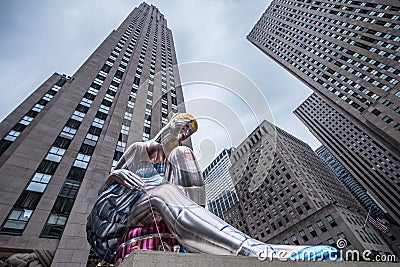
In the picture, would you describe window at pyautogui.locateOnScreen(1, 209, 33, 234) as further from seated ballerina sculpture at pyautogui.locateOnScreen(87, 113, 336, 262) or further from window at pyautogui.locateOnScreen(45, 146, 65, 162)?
seated ballerina sculpture at pyautogui.locateOnScreen(87, 113, 336, 262)

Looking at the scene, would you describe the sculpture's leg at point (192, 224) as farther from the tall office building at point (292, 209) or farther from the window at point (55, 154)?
the tall office building at point (292, 209)

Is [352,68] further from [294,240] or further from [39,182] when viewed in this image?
[39,182]

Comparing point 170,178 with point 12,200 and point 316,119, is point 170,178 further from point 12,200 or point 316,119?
point 316,119

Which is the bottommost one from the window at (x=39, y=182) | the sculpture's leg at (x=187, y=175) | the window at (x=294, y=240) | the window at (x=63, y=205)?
the sculpture's leg at (x=187, y=175)

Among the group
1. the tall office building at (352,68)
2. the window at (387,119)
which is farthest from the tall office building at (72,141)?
the tall office building at (352,68)

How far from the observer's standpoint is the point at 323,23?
47406mm

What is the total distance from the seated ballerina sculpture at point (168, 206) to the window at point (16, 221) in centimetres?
1505

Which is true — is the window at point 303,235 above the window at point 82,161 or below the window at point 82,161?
below

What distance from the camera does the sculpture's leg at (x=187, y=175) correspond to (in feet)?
13.9

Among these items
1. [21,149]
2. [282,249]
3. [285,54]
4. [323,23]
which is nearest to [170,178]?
[282,249]

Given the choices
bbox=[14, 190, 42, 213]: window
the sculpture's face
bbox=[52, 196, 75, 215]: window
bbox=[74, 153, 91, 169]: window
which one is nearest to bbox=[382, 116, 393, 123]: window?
the sculpture's face

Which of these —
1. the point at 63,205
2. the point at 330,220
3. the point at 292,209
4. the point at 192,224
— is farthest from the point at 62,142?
the point at 292,209

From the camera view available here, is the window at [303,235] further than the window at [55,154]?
Yes

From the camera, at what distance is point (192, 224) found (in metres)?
3.26
